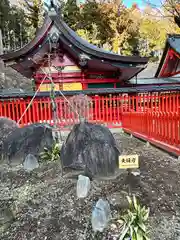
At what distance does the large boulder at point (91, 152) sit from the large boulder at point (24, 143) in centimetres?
98

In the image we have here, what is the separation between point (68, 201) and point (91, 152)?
2.91 ft

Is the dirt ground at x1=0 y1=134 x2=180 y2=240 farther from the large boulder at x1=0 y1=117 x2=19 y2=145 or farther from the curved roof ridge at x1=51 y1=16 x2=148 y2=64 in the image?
the curved roof ridge at x1=51 y1=16 x2=148 y2=64

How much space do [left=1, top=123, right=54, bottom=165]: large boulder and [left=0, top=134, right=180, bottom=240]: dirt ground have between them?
333 millimetres

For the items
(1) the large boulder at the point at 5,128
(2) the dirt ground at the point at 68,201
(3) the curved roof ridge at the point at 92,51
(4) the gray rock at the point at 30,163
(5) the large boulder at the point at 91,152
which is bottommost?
(2) the dirt ground at the point at 68,201

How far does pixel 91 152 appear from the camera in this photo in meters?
3.57

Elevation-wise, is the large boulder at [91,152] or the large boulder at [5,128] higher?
the large boulder at [5,128]

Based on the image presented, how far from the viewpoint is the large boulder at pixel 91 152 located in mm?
3480

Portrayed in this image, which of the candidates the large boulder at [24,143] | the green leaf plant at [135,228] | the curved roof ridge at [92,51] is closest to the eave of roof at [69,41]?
the curved roof ridge at [92,51]

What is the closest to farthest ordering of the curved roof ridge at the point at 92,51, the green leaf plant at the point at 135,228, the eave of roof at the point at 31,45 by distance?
the green leaf plant at the point at 135,228 → the eave of roof at the point at 31,45 → the curved roof ridge at the point at 92,51

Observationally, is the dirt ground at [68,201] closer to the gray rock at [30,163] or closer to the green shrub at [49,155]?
the gray rock at [30,163]

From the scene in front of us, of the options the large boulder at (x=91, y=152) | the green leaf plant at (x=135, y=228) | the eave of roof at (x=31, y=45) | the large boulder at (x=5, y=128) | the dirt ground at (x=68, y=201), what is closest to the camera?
the green leaf plant at (x=135, y=228)

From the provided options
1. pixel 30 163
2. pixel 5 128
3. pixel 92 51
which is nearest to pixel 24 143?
pixel 30 163

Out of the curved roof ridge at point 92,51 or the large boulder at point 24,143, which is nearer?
the large boulder at point 24,143

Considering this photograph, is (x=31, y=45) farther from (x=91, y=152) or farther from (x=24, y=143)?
(x=91, y=152)
